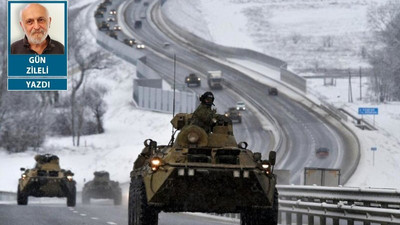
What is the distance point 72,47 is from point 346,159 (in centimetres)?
4059

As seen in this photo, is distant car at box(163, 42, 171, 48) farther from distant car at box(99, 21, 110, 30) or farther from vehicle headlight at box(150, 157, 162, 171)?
vehicle headlight at box(150, 157, 162, 171)

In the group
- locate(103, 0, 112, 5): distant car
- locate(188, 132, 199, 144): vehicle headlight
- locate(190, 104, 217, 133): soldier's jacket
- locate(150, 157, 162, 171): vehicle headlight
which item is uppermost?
locate(103, 0, 112, 5): distant car

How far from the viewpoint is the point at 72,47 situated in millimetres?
115625

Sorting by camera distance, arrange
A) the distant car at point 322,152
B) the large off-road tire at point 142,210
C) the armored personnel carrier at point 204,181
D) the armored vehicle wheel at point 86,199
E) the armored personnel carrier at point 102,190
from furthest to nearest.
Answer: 1. the distant car at point 322,152
2. the armored vehicle wheel at point 86,199
3. the armored personnel carrier at point 102,190
4. the large off-road tire at point 142,210
5. the armored personnel carrier at point 204,181

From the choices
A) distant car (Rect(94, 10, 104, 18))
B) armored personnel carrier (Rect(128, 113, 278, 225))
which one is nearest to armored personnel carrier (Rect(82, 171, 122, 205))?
armored personnel carrier (Rect(128, 113, 278, 225))

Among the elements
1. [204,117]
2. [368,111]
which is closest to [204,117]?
[204,117]

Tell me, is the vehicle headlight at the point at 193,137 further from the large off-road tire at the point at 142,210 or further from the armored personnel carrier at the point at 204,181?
the large off-road tire at the point at 142,210

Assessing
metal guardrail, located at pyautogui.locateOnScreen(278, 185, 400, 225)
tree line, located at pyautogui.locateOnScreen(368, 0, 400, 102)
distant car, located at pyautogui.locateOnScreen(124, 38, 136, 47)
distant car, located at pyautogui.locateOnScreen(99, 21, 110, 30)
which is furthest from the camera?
distant car, located at pyautogui.locateOnScreen(99, 21, 110, 30)

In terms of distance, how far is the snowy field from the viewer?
270 ft

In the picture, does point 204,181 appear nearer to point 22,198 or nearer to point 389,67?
point 22,198

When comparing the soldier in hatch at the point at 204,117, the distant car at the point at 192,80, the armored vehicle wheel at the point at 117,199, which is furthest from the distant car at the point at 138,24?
the soldier in hatch at the point at 204,117

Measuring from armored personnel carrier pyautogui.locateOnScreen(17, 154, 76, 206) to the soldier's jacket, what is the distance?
20211 millimetres

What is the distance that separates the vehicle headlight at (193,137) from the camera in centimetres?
2167

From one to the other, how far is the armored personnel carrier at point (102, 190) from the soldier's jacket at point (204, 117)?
94.9 ft
